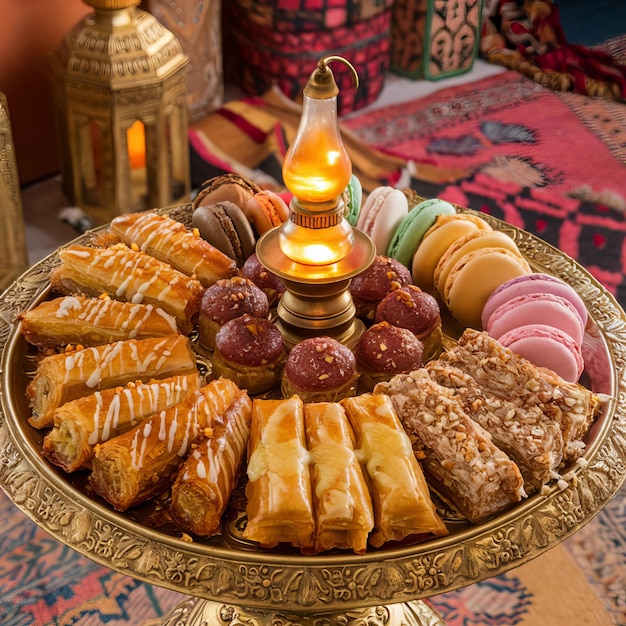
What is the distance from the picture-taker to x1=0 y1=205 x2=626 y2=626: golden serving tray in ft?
4.12

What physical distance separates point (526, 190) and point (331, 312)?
187cm

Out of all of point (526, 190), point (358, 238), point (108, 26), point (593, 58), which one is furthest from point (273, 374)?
point (593, 58)

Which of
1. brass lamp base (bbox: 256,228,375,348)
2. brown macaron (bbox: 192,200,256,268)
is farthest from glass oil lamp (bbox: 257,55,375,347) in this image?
brown macaron (bbox: 192,200,256,268)

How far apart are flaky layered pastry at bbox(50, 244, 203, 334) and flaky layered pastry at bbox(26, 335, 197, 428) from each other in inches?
5.7

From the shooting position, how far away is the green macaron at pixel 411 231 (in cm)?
195

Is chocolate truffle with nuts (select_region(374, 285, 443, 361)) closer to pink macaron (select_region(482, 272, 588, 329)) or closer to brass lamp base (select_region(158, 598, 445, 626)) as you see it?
pink macaron (select_region(482, 272, 588, 329))

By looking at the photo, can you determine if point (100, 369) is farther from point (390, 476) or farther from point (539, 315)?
point (539, 315)

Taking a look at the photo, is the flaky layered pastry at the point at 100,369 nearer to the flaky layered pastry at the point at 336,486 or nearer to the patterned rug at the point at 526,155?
the flaky layered pastry at the point at 336,486

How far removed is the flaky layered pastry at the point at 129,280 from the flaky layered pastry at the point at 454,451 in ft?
1.73

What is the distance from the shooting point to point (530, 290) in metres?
1.70

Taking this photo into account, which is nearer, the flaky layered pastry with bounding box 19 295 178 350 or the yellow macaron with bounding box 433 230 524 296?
the flaky layered pastry with bounding box 19 295 178 350

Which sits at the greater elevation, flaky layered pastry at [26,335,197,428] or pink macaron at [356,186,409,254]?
pink macaron at [356,186,409,254]

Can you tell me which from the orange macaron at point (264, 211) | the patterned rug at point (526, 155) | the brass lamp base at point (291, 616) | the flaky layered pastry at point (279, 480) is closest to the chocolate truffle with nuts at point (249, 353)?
the flaky layered pastry at point (279, 480)

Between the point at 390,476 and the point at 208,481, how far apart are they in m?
0.31
